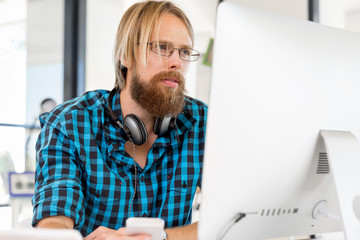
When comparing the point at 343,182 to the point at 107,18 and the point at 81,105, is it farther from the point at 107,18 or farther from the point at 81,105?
the point at 107,18

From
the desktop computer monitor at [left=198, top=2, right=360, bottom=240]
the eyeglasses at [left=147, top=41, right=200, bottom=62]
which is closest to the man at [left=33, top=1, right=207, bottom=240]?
the eyeglasses at [left=147, top=41, right=200, bottom=62]

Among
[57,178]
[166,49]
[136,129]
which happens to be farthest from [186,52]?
[57,178]

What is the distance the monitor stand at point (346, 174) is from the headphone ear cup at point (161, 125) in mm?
612

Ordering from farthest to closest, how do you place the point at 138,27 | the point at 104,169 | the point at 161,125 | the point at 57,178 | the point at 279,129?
the point at 138,27 < the point at 161,125 < the point at 104,169 < the point at 57,178 < the point at 279,129

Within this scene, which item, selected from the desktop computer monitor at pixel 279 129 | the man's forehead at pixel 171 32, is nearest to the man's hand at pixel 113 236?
the desktop computer monitor at pixel 279 129

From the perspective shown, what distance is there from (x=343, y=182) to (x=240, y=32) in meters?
0.35

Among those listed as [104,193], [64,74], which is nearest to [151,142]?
[104,193]

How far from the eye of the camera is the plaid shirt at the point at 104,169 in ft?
3.49

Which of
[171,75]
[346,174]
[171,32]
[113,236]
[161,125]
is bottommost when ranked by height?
[113,236]

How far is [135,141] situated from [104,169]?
124 mm

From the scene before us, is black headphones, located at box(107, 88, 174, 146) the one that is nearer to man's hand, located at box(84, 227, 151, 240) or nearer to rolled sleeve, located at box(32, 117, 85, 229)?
rolled sleeve, located at box(32, 117, 85, 229)

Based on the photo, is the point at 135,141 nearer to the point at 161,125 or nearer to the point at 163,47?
the point at 161,125

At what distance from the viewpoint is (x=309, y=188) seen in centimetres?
76

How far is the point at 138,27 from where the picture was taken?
4.51 feet
